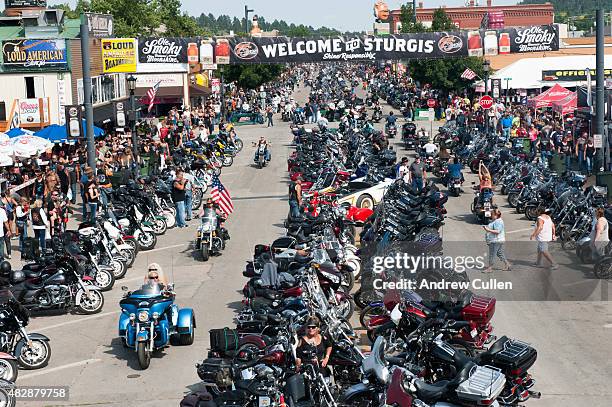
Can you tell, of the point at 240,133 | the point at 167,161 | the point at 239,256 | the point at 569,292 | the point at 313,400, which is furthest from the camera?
the point at 240,133

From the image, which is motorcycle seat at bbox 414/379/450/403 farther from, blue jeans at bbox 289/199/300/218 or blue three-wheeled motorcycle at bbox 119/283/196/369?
blue jeans at bbox 289/199/300/218

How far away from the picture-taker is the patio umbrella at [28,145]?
27688 mm

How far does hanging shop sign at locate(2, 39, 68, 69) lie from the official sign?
1.72 metres

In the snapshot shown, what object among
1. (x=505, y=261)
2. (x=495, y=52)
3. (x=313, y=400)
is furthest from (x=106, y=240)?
(x=495, y=52)

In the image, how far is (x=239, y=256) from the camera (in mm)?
21828

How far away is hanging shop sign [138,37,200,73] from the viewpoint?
30.9 metres

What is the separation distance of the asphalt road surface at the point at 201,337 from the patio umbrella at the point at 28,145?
6.32 m

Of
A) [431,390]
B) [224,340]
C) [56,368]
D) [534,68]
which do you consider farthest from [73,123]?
[534,68]

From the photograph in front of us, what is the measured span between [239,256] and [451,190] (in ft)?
33.4

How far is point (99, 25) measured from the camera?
42594 millimetres

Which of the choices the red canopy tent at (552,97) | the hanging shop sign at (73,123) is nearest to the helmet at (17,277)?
the hanging shop sign at (73,123)

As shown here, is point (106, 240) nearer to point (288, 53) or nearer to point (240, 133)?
point (288, 53)

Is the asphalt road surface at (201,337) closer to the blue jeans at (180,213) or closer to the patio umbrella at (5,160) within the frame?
the blue jeans at (180,213)

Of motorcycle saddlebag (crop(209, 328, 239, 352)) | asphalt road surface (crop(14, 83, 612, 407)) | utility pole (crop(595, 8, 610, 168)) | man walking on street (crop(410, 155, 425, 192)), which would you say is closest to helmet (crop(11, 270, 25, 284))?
asphalt road surface (crop(14, 83, 612, 407))
